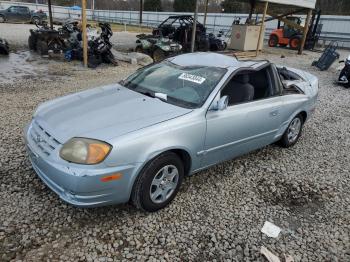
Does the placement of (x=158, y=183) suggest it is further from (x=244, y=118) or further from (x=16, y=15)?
(x=16, y=15)

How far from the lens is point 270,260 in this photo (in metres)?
2.54

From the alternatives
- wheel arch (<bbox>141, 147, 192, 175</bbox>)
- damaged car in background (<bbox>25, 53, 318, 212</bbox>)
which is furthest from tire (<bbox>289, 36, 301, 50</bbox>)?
wheel arch (<bbox>141, 147, 192, 175</bbox>)

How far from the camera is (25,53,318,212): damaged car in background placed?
2.50 meters

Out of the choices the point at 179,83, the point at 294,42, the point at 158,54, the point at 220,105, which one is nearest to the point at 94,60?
the point at 158,54

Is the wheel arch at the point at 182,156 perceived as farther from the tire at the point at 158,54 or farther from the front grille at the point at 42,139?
the tire at the point at 158,54

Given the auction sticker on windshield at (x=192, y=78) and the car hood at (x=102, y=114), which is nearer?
the car hood at (x=102, y=114)

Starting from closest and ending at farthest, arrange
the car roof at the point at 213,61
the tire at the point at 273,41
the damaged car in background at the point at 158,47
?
the car roof at the point at 213,61
the damaged car in background at the point at 158,47
the tire at the point at 273,41

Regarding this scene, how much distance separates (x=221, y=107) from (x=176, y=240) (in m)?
1.37

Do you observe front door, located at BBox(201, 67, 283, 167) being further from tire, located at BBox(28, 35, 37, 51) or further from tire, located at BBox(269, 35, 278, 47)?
tire, located at BBox(269, 35, 278, 47)

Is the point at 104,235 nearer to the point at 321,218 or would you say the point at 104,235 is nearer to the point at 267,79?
the point at 321,218

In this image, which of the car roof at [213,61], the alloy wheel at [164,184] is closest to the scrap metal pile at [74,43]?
the car roof at [213,61]

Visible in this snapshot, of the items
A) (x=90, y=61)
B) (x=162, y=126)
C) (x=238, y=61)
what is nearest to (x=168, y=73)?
(x=238, y=61)

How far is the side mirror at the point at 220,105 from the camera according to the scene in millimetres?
3107

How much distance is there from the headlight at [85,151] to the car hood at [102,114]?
7 centimetres
